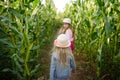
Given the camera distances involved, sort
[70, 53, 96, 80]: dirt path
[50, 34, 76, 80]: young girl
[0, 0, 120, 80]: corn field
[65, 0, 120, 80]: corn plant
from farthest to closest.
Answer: [70, 53, 96, 80]: dirt path, [65, 0, 120, 80]: corn plant, [0, 0, 120, 80]: corn field, [50, 34, 76, 80]: young girl

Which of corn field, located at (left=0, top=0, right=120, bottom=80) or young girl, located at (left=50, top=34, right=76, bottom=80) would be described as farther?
corn field, located at (left=0, top=0, right=120, bottom=80)

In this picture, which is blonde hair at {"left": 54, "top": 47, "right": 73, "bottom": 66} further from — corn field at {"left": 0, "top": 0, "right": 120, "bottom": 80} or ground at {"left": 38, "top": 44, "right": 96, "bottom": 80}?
ground at {"left": 38, "top": 44, "right": 96, "bottom": 80}

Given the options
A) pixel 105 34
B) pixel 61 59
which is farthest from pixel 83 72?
pixel 61 59

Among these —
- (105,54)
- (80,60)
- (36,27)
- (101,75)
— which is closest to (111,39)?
(105,54)

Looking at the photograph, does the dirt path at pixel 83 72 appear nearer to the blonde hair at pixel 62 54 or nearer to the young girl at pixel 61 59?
the young girl at pixel 61 59

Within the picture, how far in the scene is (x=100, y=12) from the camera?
13.4 ft

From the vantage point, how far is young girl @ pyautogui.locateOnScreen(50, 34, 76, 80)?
3.20 meters

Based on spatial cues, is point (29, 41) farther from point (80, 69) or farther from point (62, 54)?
point (80, 69)

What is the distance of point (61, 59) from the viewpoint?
3230mm

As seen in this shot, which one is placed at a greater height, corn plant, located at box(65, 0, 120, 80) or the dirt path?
corn plant, located at box(65, 0, 120, 80)

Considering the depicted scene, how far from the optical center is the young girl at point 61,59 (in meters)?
3.20

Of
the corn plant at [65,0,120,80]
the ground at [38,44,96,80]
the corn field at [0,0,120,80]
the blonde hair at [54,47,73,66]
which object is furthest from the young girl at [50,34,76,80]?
the ground at [38,44,96,80]

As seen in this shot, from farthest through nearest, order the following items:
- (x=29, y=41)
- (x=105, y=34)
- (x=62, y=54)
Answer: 1. (x=105, y=34)
2. (x=29, y=41)
3. (x=62, y=54)

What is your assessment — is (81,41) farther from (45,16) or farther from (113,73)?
(45,16)
